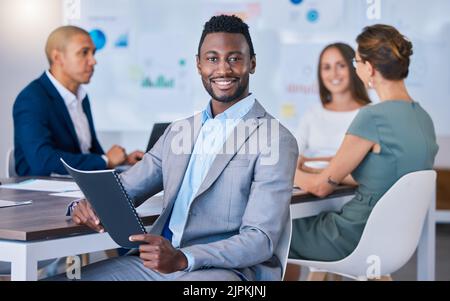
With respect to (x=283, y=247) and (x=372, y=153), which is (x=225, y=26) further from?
(x=372, y=153)

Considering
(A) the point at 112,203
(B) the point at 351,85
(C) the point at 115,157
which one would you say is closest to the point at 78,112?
(C) the point at 115,157

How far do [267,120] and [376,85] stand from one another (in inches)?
42.5

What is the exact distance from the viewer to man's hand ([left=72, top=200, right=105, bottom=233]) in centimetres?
190

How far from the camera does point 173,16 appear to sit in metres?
5.34

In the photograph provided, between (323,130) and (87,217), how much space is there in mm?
2221

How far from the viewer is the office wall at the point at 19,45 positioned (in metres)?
5.41

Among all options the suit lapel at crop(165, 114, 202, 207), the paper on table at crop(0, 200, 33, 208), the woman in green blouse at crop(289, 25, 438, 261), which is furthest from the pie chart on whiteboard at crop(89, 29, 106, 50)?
the suit lapel at crop(165, 114, 202, 207)

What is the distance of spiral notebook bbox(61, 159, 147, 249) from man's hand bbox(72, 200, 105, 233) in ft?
0.43

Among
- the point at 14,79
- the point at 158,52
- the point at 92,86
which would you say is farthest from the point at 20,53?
the point at 158,52

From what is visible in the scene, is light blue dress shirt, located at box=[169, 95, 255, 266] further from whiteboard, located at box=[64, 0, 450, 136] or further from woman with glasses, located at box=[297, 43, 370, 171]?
whiteboard, located at box=[64, 0, 450, 136]

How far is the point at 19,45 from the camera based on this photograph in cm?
548

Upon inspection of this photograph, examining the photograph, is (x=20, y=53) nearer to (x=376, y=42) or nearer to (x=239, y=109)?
(x=376, y=42)

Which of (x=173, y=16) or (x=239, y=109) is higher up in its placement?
(x=173, y=16)

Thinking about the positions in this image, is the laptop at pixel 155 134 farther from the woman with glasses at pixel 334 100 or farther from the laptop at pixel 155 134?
the woman with glasses at pixel 334 100
